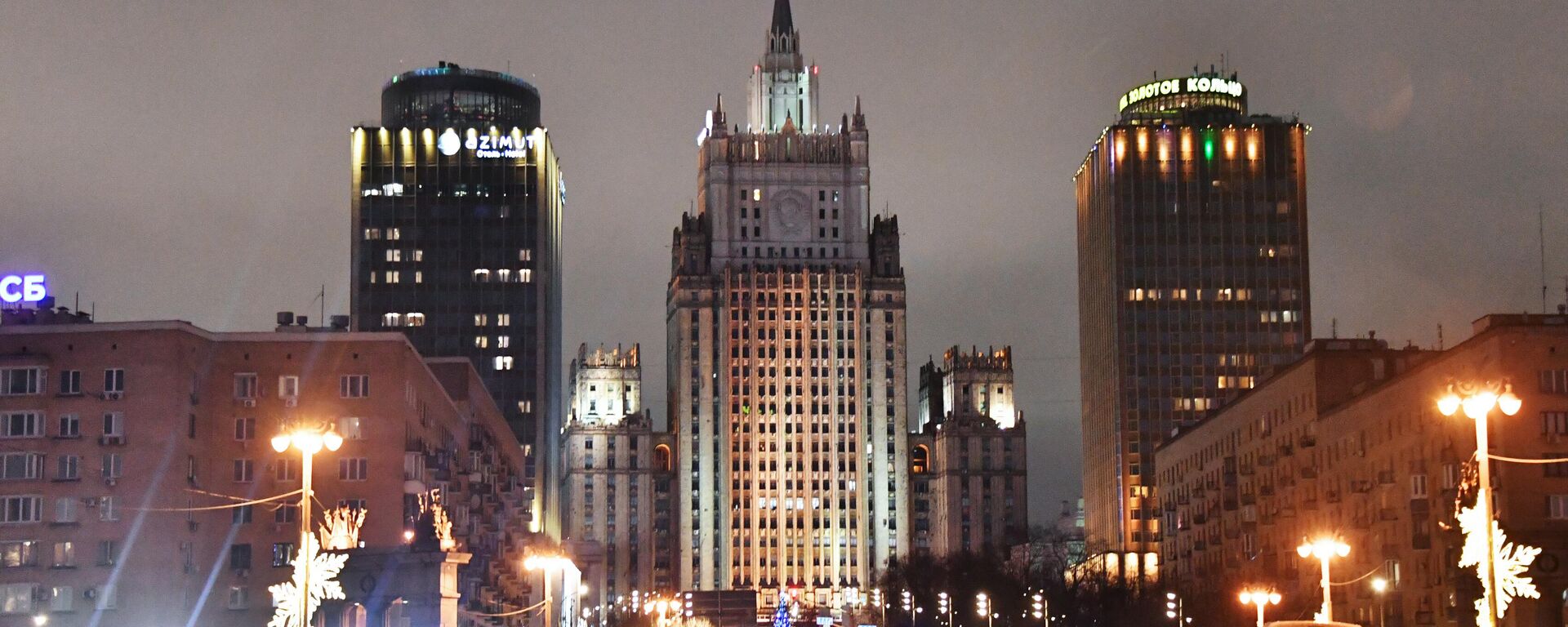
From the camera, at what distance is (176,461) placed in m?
103

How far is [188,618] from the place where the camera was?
102562mm

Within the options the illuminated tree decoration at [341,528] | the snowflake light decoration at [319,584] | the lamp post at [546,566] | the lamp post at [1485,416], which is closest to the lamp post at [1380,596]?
the lamp post at [546,566]

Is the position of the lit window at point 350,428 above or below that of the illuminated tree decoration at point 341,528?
above

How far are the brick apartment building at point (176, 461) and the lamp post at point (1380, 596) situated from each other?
4867 centimetres

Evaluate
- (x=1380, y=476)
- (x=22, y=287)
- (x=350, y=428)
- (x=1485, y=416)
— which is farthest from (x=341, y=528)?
(x=1485, y=416)

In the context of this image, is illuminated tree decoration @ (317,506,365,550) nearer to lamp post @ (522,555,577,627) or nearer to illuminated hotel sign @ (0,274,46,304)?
lamp post @ (522,555,577,627)

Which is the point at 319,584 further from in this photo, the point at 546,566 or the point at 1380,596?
the point at 1380,596

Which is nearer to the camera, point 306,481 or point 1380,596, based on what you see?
point 306,481

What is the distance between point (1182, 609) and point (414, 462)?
57.4 m

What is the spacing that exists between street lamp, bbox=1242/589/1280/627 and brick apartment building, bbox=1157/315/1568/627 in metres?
1.94

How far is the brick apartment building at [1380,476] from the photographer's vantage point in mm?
100250

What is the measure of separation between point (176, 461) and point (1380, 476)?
61700 millimetres

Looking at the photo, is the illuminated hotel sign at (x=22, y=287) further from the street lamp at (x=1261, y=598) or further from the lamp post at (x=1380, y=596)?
the lamp post at (x=1380, y=596)

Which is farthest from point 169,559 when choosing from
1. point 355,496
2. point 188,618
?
point 355,496
